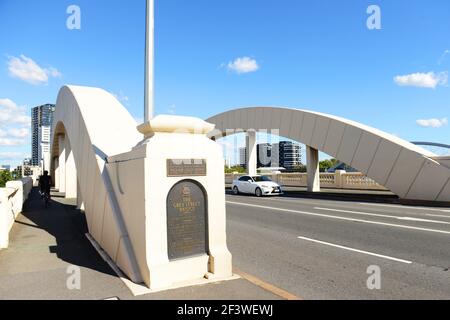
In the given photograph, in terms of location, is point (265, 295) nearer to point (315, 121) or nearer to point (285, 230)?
point (285, 230)

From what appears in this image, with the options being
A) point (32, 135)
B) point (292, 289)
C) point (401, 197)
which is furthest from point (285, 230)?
point (32, 135)

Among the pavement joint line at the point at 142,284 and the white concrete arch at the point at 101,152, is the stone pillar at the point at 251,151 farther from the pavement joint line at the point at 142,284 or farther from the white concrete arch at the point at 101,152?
the pavement joint line at the point at 142,284

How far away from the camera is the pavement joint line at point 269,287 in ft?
15.4

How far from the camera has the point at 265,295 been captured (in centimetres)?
474

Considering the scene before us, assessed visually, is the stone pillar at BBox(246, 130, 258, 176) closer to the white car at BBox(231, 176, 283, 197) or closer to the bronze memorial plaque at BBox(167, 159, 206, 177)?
the white car at BBox(231, 176, 283, 197)

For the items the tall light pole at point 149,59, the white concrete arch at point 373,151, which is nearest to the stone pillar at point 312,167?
the white concrete arch at point 373,151

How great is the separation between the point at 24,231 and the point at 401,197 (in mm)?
17978

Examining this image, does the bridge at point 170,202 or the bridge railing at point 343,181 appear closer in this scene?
the bridge at point 170,202

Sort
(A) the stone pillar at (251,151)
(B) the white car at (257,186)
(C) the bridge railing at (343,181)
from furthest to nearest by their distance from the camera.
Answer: (A) the stone pillar at (251,151), (C) the bridge railing at (343,181), (B) the white car at (257,186)

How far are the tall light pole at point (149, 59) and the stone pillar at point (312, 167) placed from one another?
18567 mm

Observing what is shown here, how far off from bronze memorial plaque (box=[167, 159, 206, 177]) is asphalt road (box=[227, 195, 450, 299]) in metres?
2.14

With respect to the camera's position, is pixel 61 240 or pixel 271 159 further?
pixel 271 159

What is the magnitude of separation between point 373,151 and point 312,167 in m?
6.49

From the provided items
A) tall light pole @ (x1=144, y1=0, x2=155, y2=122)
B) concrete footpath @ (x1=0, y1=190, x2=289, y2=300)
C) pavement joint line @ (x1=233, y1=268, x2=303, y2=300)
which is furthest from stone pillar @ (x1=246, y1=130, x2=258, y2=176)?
pavement joint line @ (x1=233, y1=268, x2=303, y2=300)
